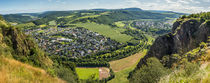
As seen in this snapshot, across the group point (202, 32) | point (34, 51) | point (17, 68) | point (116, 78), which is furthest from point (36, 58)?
point (202, 32)

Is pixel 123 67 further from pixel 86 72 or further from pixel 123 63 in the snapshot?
pixel 86 72

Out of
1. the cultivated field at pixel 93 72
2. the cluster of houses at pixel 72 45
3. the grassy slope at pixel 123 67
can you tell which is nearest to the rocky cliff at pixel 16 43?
the cultivated field at pixel 93 72

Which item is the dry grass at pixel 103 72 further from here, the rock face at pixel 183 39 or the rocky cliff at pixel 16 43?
the rocky cliff at pixel 16 43

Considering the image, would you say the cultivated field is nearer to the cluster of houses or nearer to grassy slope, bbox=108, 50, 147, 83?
grassy slope, bbox=108, 50, 147, 83

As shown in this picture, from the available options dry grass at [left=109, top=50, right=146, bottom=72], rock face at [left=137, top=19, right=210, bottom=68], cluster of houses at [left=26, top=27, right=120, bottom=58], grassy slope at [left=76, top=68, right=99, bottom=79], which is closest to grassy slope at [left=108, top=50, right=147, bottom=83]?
dry grass at [left=109, top=50, right=146, bottom=72]

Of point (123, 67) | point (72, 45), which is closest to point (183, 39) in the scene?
point (123, 67)
